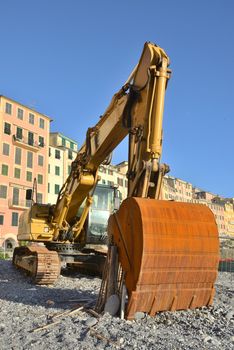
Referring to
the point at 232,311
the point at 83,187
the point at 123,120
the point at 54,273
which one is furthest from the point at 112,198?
the point at 232,311

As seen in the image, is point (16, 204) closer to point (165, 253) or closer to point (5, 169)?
point (5, 169)

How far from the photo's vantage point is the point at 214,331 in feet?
20.9

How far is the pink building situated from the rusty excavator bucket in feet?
155

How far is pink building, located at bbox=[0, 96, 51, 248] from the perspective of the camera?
5334 centimetres

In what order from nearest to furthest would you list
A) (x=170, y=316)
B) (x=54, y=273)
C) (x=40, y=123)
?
1. (x=170, y=316)
2. (x=54, y=273)
3. (x=40, y=123)

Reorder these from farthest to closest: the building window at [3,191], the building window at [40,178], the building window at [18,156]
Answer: the building window at [40,178]
the building window at [18,156]
the building window at [3,191]

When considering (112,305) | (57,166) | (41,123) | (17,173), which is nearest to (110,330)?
(112,305)

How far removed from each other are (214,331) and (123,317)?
1.42m

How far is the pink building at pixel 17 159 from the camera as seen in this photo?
5334 cm

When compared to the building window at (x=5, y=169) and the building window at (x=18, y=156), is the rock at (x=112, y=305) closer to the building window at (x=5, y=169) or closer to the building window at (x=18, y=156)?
the building window at (x=5, y=169)

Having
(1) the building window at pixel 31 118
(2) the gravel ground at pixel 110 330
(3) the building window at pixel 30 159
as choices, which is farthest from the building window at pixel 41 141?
(2) the gravel ground at pixel 110 330

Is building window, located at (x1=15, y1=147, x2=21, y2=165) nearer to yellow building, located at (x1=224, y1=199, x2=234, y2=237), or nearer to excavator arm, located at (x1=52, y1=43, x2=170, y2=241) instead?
excavator arm, located at (x1=52, y1=43, x2=170, y2=241)

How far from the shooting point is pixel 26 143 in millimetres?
56844

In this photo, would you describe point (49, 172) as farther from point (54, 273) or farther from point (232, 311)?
point (232, 311)
